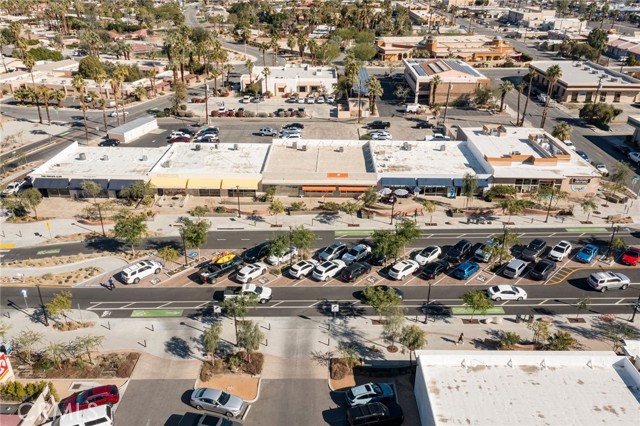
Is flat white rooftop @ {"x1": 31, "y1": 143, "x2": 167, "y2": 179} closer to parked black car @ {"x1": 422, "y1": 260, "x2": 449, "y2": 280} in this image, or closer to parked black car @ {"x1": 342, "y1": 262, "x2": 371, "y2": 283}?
parked black car @ {"x1": 342, "y1": 262, "x2": 371, "y2": 283}

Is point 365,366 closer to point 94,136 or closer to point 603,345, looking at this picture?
point 603,345

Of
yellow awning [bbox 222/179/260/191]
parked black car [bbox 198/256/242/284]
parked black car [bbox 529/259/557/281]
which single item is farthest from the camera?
yellow awning [bbox 222/179/260/191]

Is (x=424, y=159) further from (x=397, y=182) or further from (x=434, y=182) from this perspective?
(x=397, y=182)

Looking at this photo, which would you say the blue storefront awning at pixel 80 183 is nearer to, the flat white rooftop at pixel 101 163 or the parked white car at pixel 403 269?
the flat white rooftop at pixel 101 163

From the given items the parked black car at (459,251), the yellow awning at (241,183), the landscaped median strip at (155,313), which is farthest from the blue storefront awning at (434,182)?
the landscaped median strip at (155,313)

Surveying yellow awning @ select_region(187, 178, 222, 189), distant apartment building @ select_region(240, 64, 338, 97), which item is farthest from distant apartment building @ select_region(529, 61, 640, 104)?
yellow awning @ select_region(187, 178, 222, 189)

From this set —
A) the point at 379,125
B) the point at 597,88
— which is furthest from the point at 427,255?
the point at 597,88
